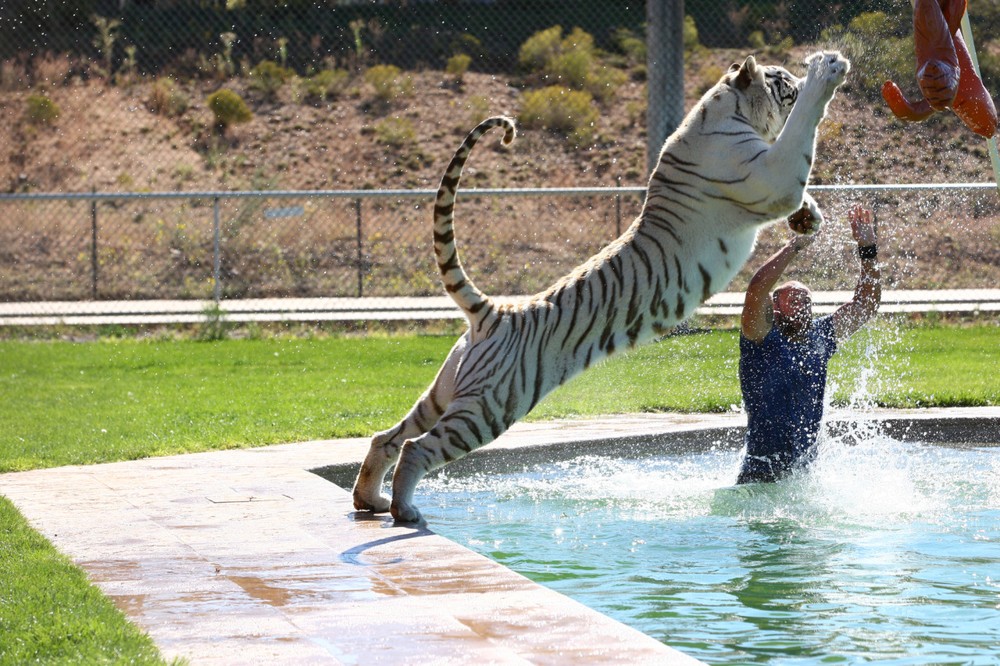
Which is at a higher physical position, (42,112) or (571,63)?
(571,63)

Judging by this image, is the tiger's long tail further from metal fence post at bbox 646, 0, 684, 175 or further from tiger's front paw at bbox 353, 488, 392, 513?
metal fence post at bbox 646, 0, 684, 175

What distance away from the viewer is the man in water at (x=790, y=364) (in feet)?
21.0

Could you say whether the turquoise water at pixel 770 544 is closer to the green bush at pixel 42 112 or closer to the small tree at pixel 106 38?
the green bush at pixel 42 112

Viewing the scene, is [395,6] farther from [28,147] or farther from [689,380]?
[689,380]

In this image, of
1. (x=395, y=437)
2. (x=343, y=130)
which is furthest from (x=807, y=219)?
(x=343, y=130)

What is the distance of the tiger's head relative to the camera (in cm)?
589

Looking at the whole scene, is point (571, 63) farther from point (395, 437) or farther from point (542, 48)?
point (395, 437)

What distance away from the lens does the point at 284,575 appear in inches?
180

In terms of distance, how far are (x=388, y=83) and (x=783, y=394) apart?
21283 millimetres

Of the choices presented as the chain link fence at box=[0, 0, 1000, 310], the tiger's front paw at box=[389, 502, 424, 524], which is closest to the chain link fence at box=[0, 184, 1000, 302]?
→ the chain link fence at box=[0, 0, 1000, 310]

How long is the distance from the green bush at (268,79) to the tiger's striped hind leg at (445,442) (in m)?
22.1

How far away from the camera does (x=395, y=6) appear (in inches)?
1080

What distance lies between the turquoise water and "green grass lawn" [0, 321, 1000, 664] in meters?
1.30

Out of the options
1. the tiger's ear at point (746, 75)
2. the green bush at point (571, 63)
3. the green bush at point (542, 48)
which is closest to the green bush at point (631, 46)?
the green bush at point (571, 63)
